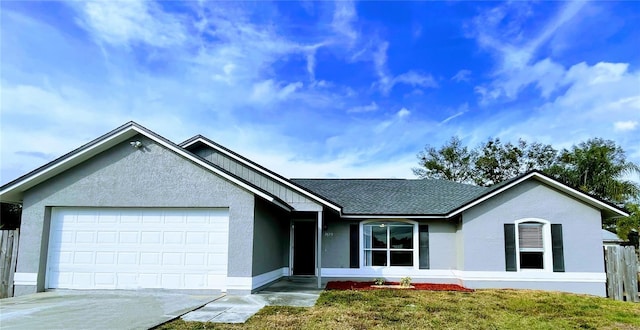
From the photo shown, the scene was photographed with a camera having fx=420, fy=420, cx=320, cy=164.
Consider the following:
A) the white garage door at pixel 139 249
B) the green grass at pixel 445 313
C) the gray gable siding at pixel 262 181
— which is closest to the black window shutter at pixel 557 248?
the green grass at pixel 445 313

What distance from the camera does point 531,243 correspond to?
47.1 feet

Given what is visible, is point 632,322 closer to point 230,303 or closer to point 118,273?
point 230,303

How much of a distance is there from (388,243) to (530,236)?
4942 mm

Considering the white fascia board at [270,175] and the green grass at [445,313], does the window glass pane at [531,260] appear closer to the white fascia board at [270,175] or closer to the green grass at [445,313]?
the green grass at [445,313]

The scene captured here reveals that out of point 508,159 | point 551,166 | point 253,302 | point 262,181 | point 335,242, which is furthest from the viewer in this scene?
point 508,159

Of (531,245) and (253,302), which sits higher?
(531,245)

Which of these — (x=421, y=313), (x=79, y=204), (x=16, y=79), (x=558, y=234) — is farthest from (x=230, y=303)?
(x=558, y=234)

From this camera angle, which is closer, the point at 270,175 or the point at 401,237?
the point at 270,175

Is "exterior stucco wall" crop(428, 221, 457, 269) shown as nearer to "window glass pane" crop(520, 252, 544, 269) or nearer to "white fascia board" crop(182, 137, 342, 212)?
"window glass pane" crop(520, 252, 544, 269)

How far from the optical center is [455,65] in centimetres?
1933

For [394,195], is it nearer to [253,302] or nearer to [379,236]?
[379,236]

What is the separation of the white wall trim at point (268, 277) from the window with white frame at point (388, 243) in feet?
10.6

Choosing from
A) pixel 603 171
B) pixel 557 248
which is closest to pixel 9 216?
pixel 557 248

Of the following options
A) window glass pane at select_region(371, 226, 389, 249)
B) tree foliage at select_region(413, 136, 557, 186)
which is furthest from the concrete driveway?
tree foliage at select_region(413, 136, 557, 186)
